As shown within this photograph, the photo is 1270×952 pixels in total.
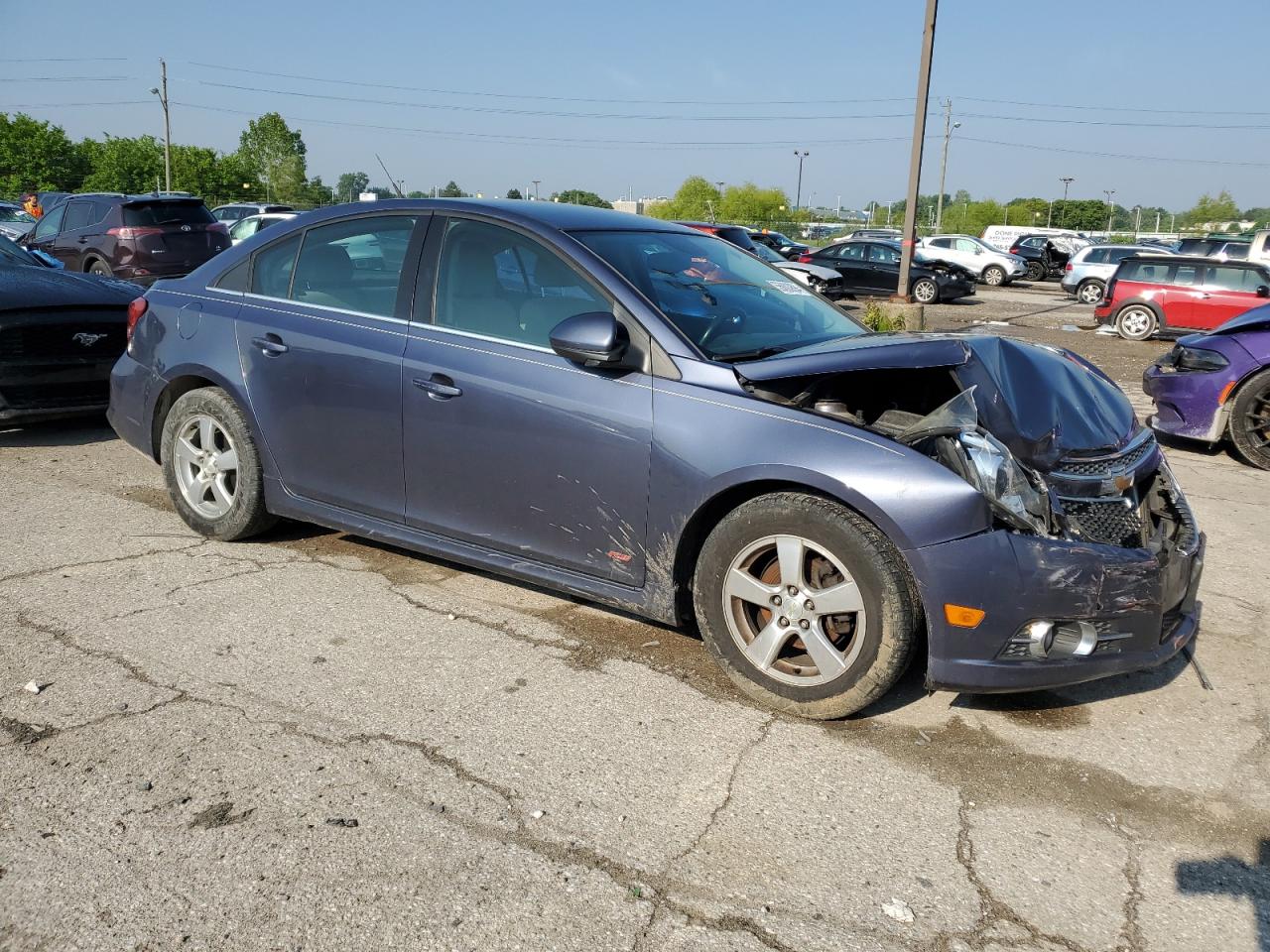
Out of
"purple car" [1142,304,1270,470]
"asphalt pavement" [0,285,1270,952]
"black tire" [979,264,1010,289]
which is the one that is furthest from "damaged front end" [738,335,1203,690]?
"black tire" [979,264,1010,289]

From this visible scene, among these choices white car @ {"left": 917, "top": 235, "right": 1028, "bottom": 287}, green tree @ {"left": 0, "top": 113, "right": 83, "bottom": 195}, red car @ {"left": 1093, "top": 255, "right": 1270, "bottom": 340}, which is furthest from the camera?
green tree @ {"left": 0, "top": 113, "right": 83, "bottom": 195}

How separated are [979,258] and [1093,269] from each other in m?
6.67

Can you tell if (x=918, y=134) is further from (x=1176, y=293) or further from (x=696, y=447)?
(x=696, y=447)

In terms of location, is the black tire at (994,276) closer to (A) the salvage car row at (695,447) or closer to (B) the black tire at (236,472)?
(A) the salvage car row at (695,447)

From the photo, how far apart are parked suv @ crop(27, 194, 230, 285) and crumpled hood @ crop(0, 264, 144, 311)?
364 inches

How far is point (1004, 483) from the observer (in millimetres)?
3270

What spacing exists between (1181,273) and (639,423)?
17.1 meters

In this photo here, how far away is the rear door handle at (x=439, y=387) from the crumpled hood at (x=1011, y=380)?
45.2 inches

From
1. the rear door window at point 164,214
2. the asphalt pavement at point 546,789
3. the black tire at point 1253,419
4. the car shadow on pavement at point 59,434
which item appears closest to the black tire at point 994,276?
the rear door window at point 164,214

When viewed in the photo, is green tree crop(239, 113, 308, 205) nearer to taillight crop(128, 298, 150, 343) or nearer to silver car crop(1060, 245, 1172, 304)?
silver car crop(1060, 245, 1172, 304)

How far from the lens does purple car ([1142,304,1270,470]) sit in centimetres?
756

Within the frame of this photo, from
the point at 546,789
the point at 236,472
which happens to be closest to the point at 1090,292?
the point at 236,472

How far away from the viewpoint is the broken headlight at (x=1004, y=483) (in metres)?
3.22

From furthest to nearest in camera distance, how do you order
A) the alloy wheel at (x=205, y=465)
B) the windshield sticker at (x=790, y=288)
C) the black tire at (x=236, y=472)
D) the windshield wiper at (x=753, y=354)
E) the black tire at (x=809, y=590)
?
the alloy wheel at (x=205, y=465)
the black tire at (x=236, y=472)
the windshield sticker at (x=790, y=288)
the windshield wiper at (x=753, y=354)
the black tire at (x=809, y=590)
